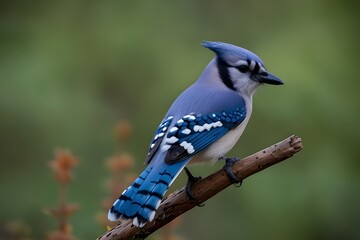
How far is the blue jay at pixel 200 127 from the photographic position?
2.42 meters

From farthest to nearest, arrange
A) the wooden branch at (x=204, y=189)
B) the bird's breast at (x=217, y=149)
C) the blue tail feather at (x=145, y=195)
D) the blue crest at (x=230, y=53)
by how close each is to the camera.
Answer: the blue crest at (x=230, y=53) → the bird's breast at (x=217, y=149) → the wooden branch at (x=204, y=189) → the blue tail feather at (x=145, y=195)

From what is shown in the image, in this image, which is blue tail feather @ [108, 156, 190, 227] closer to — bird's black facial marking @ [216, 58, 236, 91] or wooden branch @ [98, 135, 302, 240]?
wooden branch @ [98, 135, 302, 240]

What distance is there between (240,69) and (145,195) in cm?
90

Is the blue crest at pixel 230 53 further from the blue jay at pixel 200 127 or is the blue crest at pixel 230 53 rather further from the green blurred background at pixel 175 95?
the green blurred background at pixel 175 95

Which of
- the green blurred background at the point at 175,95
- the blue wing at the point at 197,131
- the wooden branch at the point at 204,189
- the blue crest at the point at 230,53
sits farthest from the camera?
the green blurred background at the point at 175,95

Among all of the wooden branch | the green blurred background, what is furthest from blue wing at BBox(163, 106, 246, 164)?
the green blurred background

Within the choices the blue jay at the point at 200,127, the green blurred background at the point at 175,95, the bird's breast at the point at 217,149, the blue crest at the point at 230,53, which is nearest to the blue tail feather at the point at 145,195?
the blue jay at the point at 200,127

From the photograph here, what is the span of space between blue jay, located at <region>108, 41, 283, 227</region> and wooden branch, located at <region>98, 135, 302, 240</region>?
0.19 ft

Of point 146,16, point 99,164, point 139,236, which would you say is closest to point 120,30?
point 146,16

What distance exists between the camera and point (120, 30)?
15.7ft

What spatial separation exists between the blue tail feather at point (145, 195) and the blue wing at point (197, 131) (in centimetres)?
6

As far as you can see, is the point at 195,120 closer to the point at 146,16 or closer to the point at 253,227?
the point at 253,227

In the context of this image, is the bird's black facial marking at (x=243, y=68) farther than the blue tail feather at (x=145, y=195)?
Yes

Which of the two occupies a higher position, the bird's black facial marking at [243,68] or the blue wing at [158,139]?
the bird's black facial marking at [243,68]
